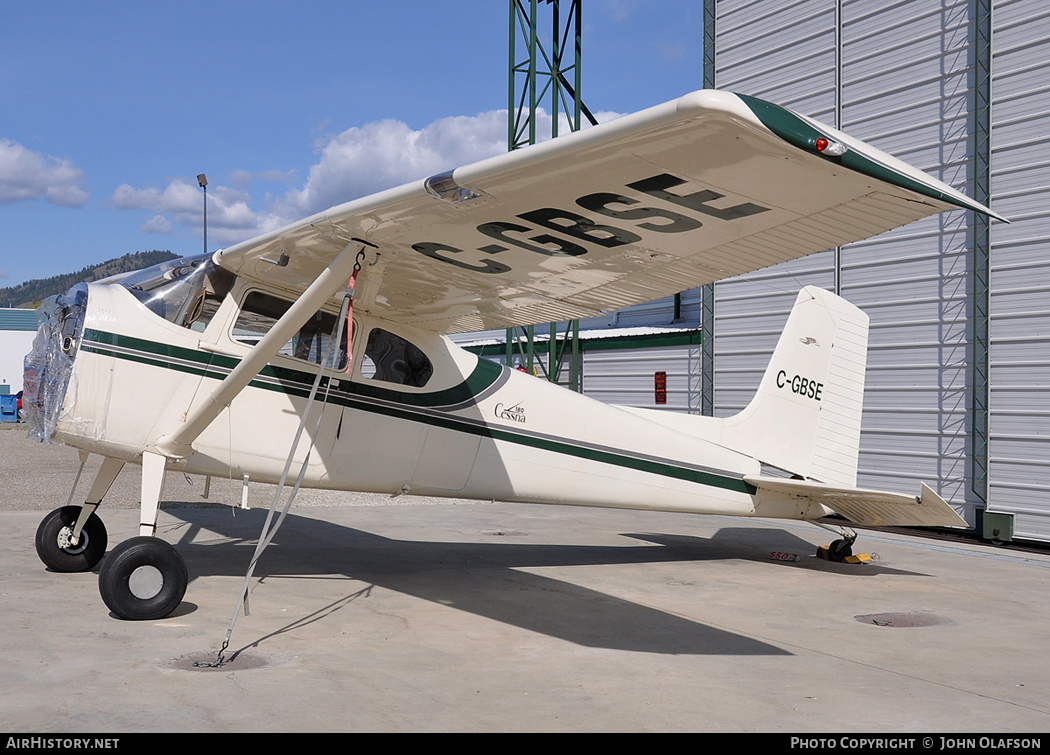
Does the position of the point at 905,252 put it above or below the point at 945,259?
above

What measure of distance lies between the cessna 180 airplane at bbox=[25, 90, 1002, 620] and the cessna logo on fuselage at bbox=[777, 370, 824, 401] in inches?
0.8

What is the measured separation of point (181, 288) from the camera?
675 centimetres

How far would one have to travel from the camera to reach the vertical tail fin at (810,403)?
9.38 meters

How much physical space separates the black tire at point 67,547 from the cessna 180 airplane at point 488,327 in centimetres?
2

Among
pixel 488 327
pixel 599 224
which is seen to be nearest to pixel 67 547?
pixel 488 327

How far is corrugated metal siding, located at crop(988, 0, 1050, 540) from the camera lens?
1170cm

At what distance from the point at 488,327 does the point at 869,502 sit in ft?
13.7

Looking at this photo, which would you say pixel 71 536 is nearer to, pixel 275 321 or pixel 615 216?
pixel 275 321

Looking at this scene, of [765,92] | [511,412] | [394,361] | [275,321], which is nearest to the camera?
[275,321]

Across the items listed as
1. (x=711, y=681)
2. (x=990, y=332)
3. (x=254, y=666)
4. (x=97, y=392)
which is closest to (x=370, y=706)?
(x=254, y=666)

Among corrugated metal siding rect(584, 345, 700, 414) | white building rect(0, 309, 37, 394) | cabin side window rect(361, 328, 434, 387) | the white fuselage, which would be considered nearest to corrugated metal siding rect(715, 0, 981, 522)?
corrugated metal siding rect(584, 345, 700, 414)

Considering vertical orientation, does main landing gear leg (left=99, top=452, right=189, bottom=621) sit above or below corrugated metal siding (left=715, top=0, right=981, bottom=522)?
below

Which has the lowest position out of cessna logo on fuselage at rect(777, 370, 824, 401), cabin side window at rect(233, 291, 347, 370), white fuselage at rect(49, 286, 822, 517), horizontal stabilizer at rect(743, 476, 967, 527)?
horizontal stabilizer at rect(743, 476, 967, 527)

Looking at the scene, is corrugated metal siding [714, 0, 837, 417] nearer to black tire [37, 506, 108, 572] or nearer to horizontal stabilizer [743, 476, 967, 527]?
horizontal stabilizer [743, 476, 967, 527]
